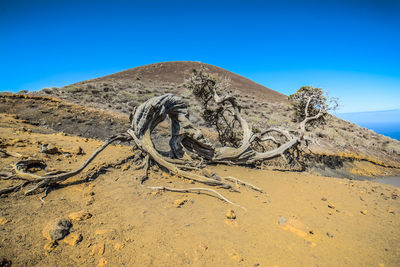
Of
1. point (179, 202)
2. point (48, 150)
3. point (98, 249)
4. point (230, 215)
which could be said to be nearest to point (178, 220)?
point (179, 202)

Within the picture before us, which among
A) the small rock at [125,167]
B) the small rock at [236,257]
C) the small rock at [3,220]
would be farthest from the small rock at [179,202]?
the small rock at [3,220]

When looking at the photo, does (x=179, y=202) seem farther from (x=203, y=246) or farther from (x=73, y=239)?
(x=73, y=239)

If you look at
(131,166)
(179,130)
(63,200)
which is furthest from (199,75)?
(63,200)

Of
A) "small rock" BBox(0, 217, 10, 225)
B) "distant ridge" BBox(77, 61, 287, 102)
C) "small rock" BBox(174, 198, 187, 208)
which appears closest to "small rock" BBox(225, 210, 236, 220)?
"small rock" BBox(174, 198, 187, 208)

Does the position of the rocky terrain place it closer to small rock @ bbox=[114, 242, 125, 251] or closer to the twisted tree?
small rock @ bbox=[114, 242, 125, 251]

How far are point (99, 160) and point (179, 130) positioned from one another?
222 centimetres

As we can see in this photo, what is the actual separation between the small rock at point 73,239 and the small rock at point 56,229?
60 millimetres

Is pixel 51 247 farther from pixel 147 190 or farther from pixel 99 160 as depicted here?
pixel 99 160

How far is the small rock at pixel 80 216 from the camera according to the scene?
248 centimetres

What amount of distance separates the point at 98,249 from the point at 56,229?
61 centimetres

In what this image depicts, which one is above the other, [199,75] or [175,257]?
[199,75]

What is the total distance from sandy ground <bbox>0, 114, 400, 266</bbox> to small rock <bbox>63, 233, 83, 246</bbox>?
0.02 meters

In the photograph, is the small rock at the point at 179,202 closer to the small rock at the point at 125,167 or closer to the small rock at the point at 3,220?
the small rock at the point at 125,167

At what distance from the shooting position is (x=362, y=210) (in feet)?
12.3
